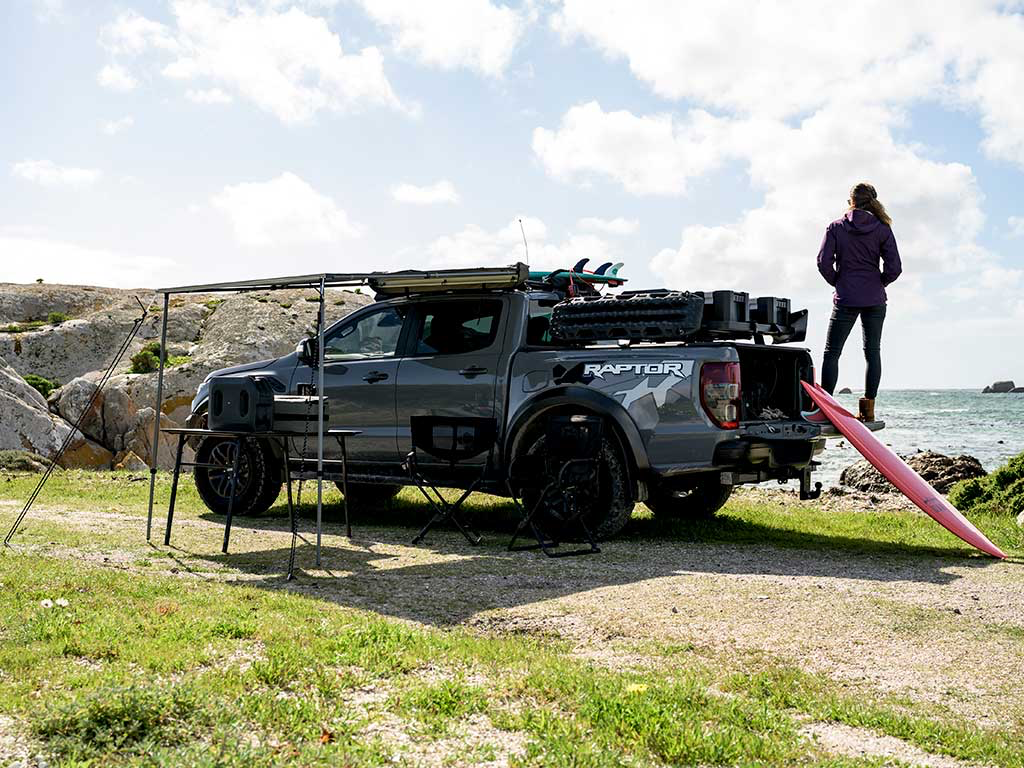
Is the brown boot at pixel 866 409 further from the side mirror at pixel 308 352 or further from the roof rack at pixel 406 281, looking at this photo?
the side mirror at pixel 308 352

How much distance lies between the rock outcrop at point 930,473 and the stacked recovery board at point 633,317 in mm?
7094

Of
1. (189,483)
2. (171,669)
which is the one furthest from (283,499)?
(171,669)

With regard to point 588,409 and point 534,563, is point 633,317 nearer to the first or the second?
point 588,409

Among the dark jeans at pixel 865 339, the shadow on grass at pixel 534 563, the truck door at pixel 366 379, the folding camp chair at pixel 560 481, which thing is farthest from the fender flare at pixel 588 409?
the dark jeans at pixel 865 339

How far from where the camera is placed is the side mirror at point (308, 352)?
995cm

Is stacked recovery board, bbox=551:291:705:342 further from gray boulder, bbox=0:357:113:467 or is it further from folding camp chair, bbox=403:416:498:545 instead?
gray boulder, bbox=0:357:113:467

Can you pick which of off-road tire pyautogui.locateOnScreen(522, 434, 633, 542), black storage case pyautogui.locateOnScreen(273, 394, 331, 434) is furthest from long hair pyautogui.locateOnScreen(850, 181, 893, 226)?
black storage case pyautogui.locateOnScreen(273, 394, 331, 434)

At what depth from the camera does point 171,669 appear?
178 inches

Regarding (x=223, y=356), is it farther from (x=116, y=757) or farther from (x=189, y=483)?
(x=116, y=757)

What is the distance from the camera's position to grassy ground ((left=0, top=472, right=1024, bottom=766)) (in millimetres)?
3656

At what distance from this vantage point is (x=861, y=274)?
364 inches

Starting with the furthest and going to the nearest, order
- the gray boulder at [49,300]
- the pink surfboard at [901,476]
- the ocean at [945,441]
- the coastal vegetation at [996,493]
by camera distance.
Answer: the gray boulder at [49,300], the ocean at [945,441], the coastal vegetation at [996,493], the pink surfboard at [901,476]

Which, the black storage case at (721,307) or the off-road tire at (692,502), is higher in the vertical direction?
the black storage case at (721,307)

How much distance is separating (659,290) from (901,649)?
160 inches
